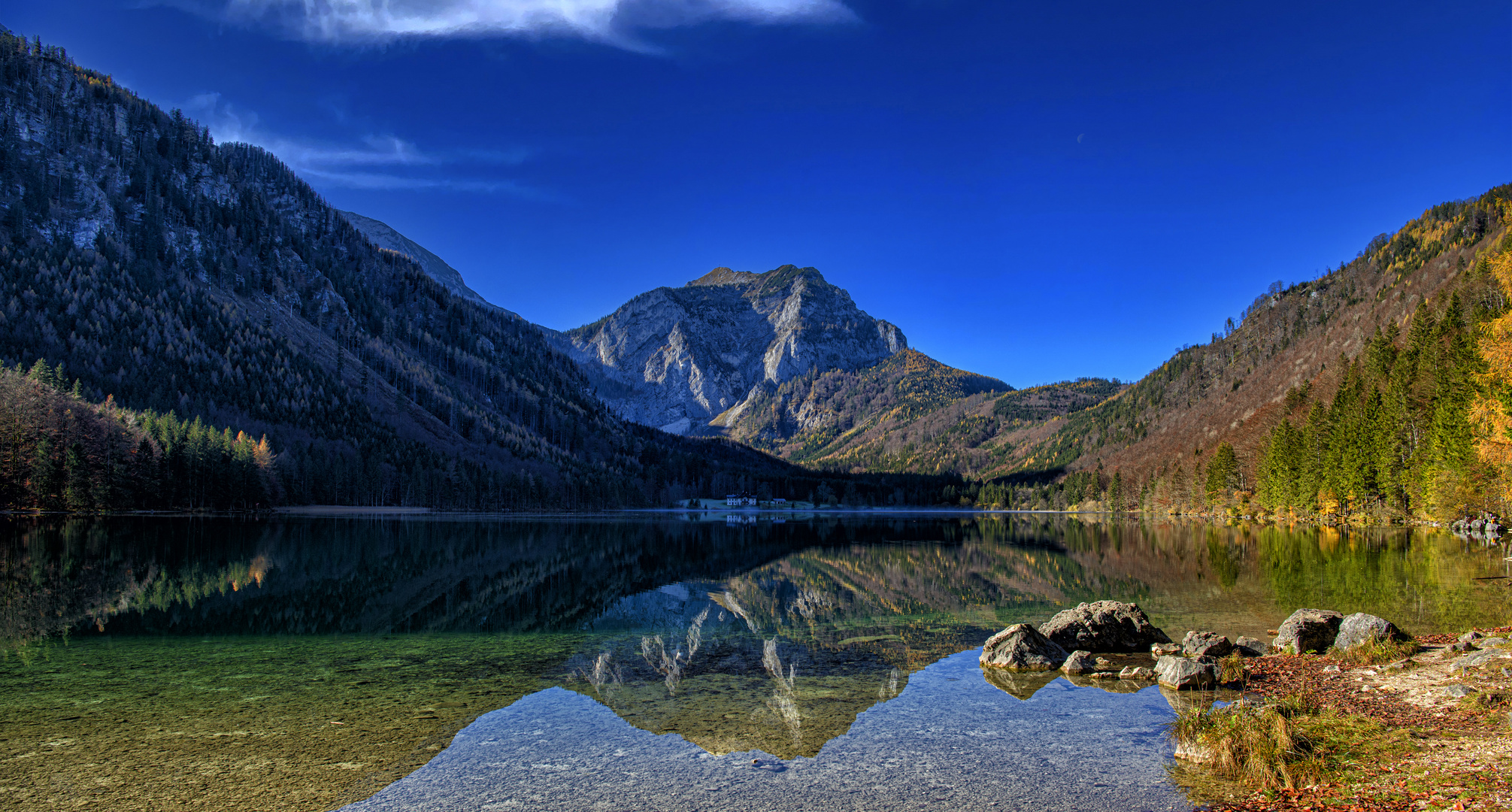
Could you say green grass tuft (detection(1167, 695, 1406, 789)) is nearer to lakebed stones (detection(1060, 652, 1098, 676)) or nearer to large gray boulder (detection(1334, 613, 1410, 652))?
lakebed stones (detection(1060, 652, 1098, 676))

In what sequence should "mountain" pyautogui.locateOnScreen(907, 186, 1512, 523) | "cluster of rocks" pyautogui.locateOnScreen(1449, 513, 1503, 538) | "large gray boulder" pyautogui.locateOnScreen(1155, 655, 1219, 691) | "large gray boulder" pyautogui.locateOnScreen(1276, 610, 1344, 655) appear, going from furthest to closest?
"cluster of rocks" pyautogui.locateOnScreen(1449, 513, 1503, 538), "mountain" pyautogui.locateOnScreen(907, 186, 1512, 523), "large gray boulder" pyautogui.locateOnScreen(1276, 610, 1344, 655), "large gray boulder" pyautogui.locateOnScreen(1155, 655, 1219, 691)

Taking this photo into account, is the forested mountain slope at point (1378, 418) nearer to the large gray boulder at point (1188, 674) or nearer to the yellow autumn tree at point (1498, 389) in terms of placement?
the yellow autumn tree at point (1498, 389)

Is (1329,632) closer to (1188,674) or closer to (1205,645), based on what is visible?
(1205,645)

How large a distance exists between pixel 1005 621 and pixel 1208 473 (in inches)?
4417

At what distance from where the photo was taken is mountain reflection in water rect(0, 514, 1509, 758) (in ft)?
58.0

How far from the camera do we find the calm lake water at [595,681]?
35.7 ft

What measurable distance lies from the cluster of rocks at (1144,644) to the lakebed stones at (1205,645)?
0.8 inches

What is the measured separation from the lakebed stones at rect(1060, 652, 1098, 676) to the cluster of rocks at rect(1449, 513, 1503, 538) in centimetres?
5510

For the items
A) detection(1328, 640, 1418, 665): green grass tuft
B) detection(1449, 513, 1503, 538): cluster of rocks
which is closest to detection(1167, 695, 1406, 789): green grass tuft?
detection(1328, 640, 1418, 665): green grass tuft

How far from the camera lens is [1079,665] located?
18797 millimetres

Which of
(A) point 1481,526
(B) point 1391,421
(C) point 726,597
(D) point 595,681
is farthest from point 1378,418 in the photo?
(D) point 595,681

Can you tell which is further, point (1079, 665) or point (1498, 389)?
point (1498, 389)

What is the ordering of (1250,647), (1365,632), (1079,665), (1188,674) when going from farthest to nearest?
(1250,647) < (1079,665) < (1365,632) < (1188,674)

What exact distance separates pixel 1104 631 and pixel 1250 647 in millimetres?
3519
